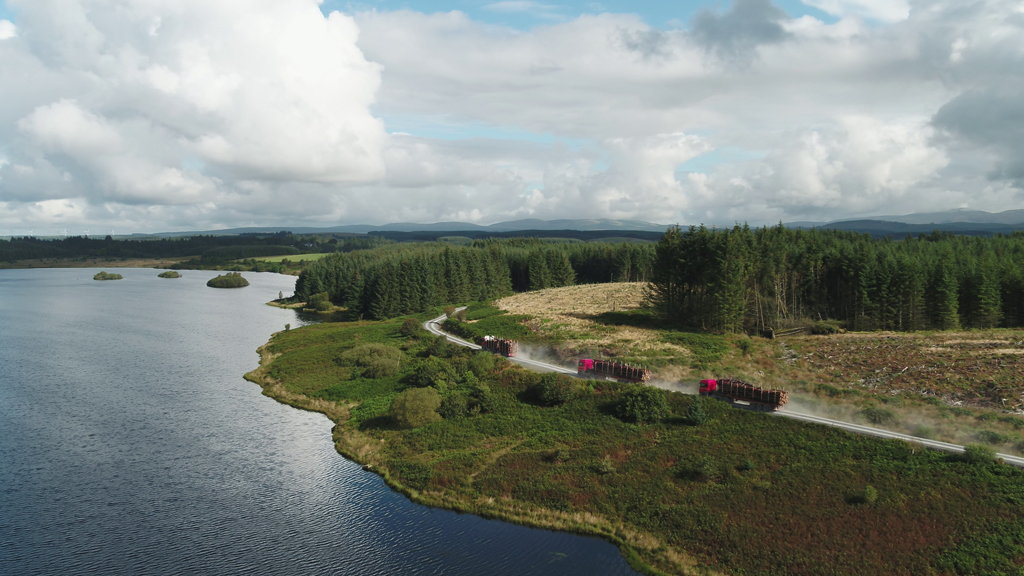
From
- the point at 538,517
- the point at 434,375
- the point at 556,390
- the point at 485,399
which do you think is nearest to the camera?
the point at 538,517

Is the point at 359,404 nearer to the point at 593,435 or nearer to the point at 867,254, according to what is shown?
the point at 593,435

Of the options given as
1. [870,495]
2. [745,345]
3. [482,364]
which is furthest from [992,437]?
[482,364]

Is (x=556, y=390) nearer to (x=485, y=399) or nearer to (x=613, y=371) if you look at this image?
(x=613, y=371)

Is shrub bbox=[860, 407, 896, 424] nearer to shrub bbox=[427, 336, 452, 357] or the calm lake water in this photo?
the calm lake water

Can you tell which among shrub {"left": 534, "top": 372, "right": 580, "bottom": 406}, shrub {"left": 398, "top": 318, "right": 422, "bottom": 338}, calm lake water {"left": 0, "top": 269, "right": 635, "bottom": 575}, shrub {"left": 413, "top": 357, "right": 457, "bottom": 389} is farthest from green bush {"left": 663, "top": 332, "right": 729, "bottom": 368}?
shrub {"left": 398, "top": 318, "right": 422, "bottom": 338}

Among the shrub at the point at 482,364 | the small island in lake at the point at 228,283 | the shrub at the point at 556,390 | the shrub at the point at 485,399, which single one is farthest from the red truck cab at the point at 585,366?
the small island in lake at the point at 228,283

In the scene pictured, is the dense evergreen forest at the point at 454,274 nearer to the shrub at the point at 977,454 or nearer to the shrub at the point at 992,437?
the shrub at the point at 992,437
